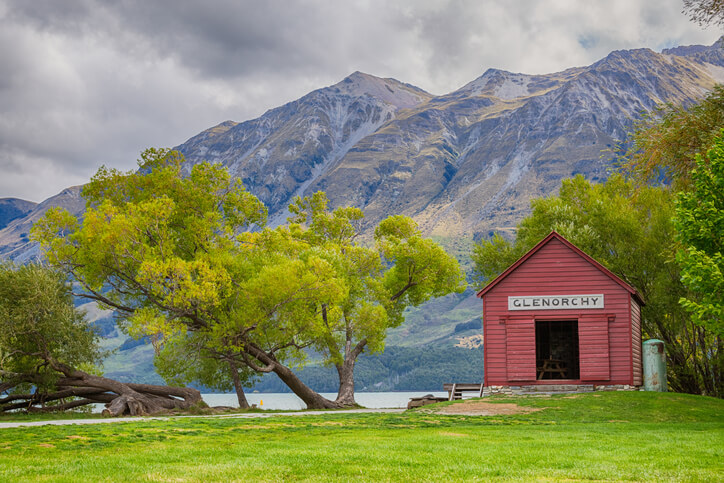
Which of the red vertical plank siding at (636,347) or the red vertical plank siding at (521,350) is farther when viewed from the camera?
the red vertical plank siding at (521,350)

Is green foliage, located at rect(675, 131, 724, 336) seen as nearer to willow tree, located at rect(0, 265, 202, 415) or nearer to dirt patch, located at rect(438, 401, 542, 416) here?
dirt patch, located at rect(438, 401, 542, 416)

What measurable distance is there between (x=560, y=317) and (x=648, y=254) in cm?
1287

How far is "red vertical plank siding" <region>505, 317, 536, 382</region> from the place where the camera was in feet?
116

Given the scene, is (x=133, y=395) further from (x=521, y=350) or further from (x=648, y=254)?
(x=648, y=254)

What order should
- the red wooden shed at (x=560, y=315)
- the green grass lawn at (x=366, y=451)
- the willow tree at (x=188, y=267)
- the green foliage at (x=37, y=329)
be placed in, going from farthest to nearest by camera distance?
the willow tree at (x=188, y=267)
the red wooden shed at (x=560, y=315)
the green foliage at (x=37, y=329)
the green grass lawn at (x=366, y=451)

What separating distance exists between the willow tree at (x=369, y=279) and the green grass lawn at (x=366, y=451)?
19.9 m

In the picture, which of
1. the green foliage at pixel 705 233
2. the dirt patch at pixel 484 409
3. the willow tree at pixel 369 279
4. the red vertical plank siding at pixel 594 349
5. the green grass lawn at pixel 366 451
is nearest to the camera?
the green grass lawn at pixel 366 451

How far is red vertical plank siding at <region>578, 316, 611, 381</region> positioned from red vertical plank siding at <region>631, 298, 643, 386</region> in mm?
1450

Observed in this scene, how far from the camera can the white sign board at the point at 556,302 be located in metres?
35.1

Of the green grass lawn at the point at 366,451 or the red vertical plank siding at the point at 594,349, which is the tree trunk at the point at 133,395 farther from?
the red vertical plank siding at the point at 594,349

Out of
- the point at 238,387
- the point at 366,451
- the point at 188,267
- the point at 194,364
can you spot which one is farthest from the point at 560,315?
the point at 194,364

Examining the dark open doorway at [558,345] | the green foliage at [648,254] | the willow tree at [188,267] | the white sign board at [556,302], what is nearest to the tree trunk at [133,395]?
the willow tree at [188,267]

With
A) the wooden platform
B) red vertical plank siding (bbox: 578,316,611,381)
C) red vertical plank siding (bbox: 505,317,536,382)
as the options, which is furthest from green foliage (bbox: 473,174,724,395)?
the wooden platform

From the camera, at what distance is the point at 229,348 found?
4034 cm
